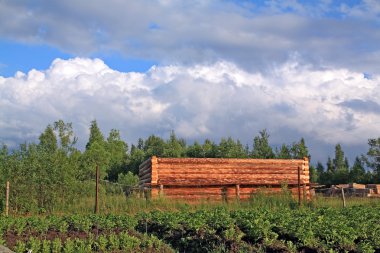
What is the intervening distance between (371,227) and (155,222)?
18.6 feet

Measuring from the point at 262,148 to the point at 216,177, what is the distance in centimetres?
3494

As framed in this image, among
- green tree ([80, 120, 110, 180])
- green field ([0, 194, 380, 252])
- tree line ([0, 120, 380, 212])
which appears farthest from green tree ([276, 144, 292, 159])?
green field ([0, 194, 380, 252])

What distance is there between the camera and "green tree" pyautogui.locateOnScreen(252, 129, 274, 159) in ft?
200

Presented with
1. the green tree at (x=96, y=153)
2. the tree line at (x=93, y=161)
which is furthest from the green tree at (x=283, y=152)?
the green tree at (x=96, y=153)

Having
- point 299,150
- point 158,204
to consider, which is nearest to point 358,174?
point 299,150

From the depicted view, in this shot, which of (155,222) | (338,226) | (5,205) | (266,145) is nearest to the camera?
(338,226)

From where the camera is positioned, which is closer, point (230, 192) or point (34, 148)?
point (34, 148)

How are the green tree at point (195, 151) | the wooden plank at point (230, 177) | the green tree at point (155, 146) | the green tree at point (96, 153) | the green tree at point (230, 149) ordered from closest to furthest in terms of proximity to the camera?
the wooden plank at point (230, 177) < the green tree at point (96, 153) < the green tree at point (230, 149) < the green tree at point (195, 151) < the green tree at point (155, 146)

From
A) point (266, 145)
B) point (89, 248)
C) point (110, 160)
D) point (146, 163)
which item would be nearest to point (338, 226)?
point (89, 248)

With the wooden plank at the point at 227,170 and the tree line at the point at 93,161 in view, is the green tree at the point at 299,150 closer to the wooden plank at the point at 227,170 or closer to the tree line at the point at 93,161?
the tree line at the point at 93,161

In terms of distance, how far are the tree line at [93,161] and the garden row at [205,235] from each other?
677 centimetres

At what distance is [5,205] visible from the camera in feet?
65.1

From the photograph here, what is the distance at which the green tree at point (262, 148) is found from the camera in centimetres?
6093

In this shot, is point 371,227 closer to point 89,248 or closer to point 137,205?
point 89,248
